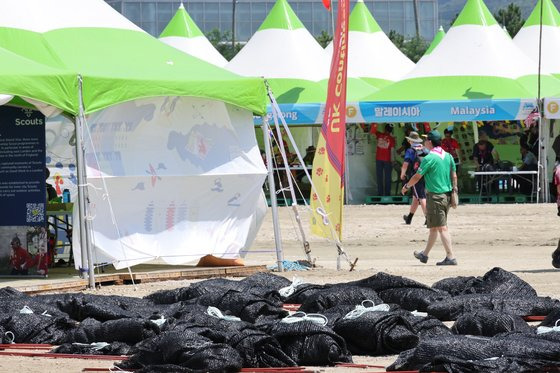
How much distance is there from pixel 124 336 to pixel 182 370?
1.64m

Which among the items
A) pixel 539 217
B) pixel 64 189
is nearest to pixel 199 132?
pixel 64 189

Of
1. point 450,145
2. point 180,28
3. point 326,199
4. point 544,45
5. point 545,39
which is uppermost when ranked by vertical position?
point 180,28

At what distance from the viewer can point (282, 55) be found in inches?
1307

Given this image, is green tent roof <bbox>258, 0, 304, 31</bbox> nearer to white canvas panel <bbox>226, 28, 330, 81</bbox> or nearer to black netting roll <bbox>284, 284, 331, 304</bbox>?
white canvas panel <bbox>226, 28, 330, 81</bbox>

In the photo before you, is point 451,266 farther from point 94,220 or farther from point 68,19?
point 68,19

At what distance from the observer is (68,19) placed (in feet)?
54.0

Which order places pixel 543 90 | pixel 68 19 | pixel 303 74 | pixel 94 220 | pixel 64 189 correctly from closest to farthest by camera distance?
pixel 94 220
pixel 68 19
pixel 64 189
pixel 543 90
pixel 303 74

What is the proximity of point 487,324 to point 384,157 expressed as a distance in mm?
20653

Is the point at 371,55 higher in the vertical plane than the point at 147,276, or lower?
higher

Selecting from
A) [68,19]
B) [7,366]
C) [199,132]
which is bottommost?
[7,366]

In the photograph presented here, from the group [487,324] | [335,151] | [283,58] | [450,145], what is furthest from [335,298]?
[283,58]

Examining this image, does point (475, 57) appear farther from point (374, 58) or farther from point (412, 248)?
point (412, 248)

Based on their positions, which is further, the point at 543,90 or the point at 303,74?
the point at 303,74

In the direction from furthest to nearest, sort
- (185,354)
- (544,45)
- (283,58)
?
(544,45) → (283,58) → (185,354)
